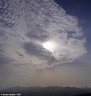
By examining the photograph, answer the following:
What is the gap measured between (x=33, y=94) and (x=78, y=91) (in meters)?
1.27

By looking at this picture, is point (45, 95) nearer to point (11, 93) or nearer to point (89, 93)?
point (11, 93)

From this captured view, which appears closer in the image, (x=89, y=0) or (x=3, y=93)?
(x=3, y=93)

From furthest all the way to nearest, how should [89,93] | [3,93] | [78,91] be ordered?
[78,91], [89,93], [3,93]

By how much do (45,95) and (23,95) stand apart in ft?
1.53

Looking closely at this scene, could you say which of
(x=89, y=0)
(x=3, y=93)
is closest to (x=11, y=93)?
(x=3, y=93)

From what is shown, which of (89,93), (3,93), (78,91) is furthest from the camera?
(78,91)

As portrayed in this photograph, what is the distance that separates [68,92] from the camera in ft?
14.4

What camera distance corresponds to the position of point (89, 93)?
4.35 m

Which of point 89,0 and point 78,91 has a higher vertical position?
point 89,0

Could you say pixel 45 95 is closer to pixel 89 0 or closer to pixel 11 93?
pixel 11 93

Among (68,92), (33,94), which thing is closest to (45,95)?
(33,94)

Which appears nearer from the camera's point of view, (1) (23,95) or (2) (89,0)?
(1) (23,95)

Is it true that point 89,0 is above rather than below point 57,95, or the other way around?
above

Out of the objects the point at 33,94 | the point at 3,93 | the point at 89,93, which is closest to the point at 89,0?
the point at 89,93
